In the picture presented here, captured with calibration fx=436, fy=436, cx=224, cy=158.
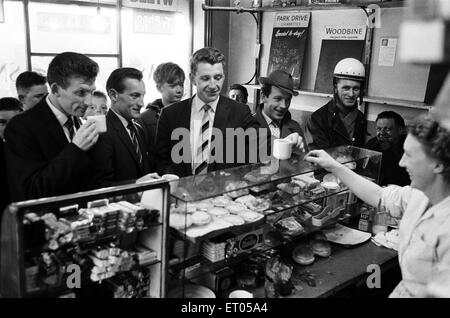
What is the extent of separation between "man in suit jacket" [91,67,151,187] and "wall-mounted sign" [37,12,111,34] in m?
3.47

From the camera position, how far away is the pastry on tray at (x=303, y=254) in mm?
2736

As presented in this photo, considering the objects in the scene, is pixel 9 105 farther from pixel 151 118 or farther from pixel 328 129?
pixel 328 129

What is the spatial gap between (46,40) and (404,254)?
5.40 meters

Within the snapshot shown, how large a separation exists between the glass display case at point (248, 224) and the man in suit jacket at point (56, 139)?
518 millimetres

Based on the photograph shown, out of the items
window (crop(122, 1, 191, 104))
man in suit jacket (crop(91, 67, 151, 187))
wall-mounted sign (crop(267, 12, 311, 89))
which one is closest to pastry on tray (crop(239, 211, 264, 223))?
man in suit jacket (crop(91, 67, 151, 187))

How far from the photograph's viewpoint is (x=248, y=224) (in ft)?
7.68

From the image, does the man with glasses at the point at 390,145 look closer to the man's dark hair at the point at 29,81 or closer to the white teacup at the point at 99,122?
the white teacup at the point at 99,122

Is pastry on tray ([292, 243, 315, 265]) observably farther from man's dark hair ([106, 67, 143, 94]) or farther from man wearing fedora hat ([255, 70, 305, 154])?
man's dark hair ([106, 67, 143, 94])

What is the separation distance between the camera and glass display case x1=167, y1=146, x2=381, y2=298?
2154 mm

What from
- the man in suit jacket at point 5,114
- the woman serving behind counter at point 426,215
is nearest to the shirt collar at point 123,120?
the man in suit jacket at point 5,114

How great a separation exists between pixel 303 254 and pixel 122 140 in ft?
4.46

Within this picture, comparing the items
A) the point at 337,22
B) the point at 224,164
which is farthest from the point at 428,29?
the point at 337,22
